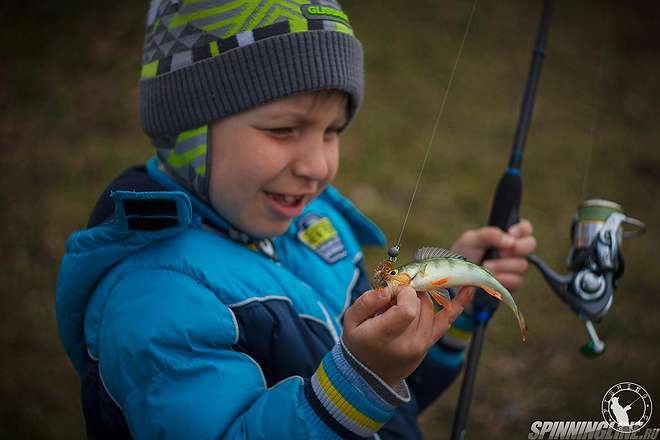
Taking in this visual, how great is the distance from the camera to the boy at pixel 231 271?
123cm

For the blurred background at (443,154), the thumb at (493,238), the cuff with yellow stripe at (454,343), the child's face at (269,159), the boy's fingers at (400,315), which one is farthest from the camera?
the blurred background at (443,154)

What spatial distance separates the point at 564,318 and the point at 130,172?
9.09ft

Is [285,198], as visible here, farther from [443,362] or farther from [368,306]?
[443,362]

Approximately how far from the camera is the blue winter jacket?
1236 millimetres

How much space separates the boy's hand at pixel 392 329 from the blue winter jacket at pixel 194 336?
3 cm

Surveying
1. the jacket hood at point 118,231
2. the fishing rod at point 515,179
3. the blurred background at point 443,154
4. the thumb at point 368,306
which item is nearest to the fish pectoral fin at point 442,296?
the thumb at point 368,306

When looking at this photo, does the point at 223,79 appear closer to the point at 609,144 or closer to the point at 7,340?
the point at 7,340

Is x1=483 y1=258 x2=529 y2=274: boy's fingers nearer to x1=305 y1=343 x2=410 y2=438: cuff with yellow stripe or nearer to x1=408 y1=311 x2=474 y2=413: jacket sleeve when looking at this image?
x1=408 y1=311 x2=474 y2=413: jacket sleeve

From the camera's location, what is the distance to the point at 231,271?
4.82ft

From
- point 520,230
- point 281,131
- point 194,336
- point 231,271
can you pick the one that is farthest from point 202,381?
point 520,230

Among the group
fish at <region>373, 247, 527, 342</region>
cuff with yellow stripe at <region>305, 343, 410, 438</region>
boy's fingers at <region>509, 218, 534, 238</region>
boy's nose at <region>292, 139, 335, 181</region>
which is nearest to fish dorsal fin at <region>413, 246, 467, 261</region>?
fish at <region>373, 247, 527, 342</region>

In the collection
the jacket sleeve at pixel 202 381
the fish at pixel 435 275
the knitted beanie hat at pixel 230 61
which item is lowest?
the jacket sleeve at pixel 202 381

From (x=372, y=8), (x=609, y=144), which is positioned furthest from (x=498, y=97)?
(x=372, y=8)

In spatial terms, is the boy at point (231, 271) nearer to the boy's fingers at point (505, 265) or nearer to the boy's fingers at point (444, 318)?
the boy's fingers at point (444, 318)
